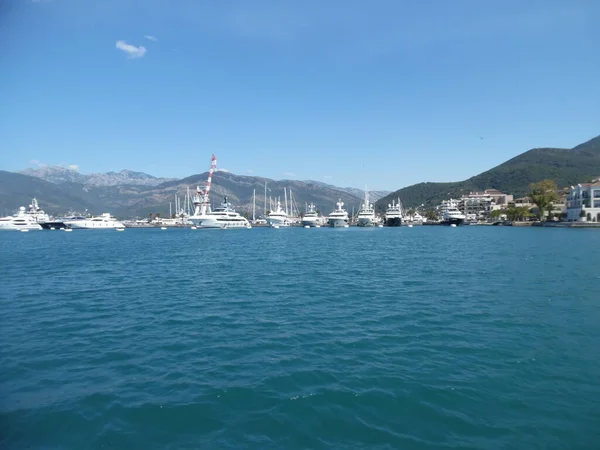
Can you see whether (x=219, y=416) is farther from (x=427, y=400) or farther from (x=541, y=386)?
(x=541, y=386)

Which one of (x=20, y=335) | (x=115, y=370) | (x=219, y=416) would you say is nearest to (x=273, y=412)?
(x=219, y=416)

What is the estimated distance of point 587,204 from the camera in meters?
116

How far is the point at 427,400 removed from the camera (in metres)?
8.71

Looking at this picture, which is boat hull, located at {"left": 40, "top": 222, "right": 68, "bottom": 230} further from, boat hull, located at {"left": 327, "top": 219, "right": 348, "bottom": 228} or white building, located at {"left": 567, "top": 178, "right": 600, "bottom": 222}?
white building, located at {"left": 567, "top": 178, "right": 600, "bottom": 222}

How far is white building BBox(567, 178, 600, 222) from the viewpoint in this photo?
114 meters

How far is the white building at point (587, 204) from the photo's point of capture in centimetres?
11369

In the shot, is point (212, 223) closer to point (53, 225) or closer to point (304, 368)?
point (53, 225)

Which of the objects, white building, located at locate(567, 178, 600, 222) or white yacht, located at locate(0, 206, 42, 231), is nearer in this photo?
white building, located at locate(567, 178, 600, 222)

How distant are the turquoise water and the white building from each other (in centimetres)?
11708

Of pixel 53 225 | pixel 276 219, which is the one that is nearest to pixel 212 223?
pixel 276 219

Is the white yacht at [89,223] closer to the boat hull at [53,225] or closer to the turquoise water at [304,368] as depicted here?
the boat hull at [53,225]

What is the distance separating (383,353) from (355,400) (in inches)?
126

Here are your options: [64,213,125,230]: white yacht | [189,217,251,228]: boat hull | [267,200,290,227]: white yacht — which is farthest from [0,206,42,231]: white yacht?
[267,200,290,227]: white yacht

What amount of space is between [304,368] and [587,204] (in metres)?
139
